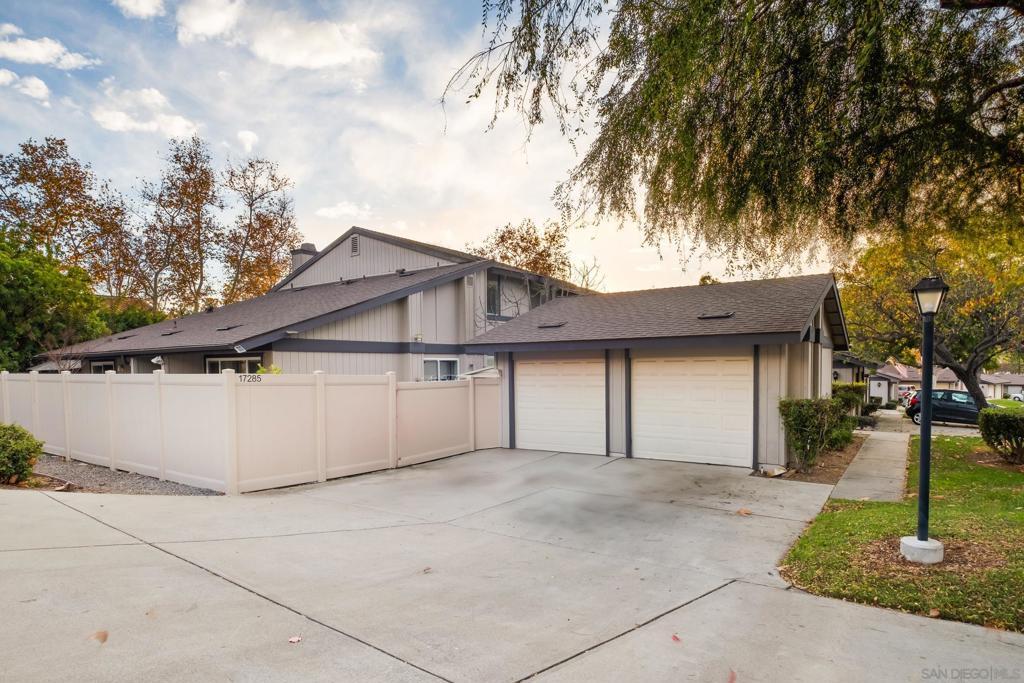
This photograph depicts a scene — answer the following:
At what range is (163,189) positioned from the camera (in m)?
26.2

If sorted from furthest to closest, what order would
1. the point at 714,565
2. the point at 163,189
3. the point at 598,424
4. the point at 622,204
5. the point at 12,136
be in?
the point at 163,189
the point at 12,136
the point at 598,424
the point at 622,204
the point at 714,565

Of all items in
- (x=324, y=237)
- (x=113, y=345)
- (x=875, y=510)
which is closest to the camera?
Result: (x=875, y=510)

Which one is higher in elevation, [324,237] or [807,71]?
[324,237]

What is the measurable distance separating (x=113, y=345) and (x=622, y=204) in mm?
18798

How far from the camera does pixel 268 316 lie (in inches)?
595

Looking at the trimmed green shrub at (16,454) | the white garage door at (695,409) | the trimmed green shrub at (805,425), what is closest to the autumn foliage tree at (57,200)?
the trimmed green shrub at (16,454)

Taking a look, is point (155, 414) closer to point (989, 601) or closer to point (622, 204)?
point (622, 204)

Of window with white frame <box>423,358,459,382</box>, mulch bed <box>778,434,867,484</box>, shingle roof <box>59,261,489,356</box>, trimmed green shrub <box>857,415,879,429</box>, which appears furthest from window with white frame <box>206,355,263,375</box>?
trimmed green shrub <box>857,415,879,429</box>

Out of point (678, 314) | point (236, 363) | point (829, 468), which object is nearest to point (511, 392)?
point (678, 314)

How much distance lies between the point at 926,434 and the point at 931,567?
3.81ft

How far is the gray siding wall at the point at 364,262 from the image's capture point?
1942 centimetres

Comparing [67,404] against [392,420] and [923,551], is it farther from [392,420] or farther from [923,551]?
[923,551]

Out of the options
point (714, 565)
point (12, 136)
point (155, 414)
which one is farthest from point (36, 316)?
point (714, 565)

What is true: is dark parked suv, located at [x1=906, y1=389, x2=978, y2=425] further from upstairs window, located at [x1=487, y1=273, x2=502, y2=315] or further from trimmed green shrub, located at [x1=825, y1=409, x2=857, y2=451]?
upstairs window, located at [x1=487, y1=273, x2=502, y2=315]
